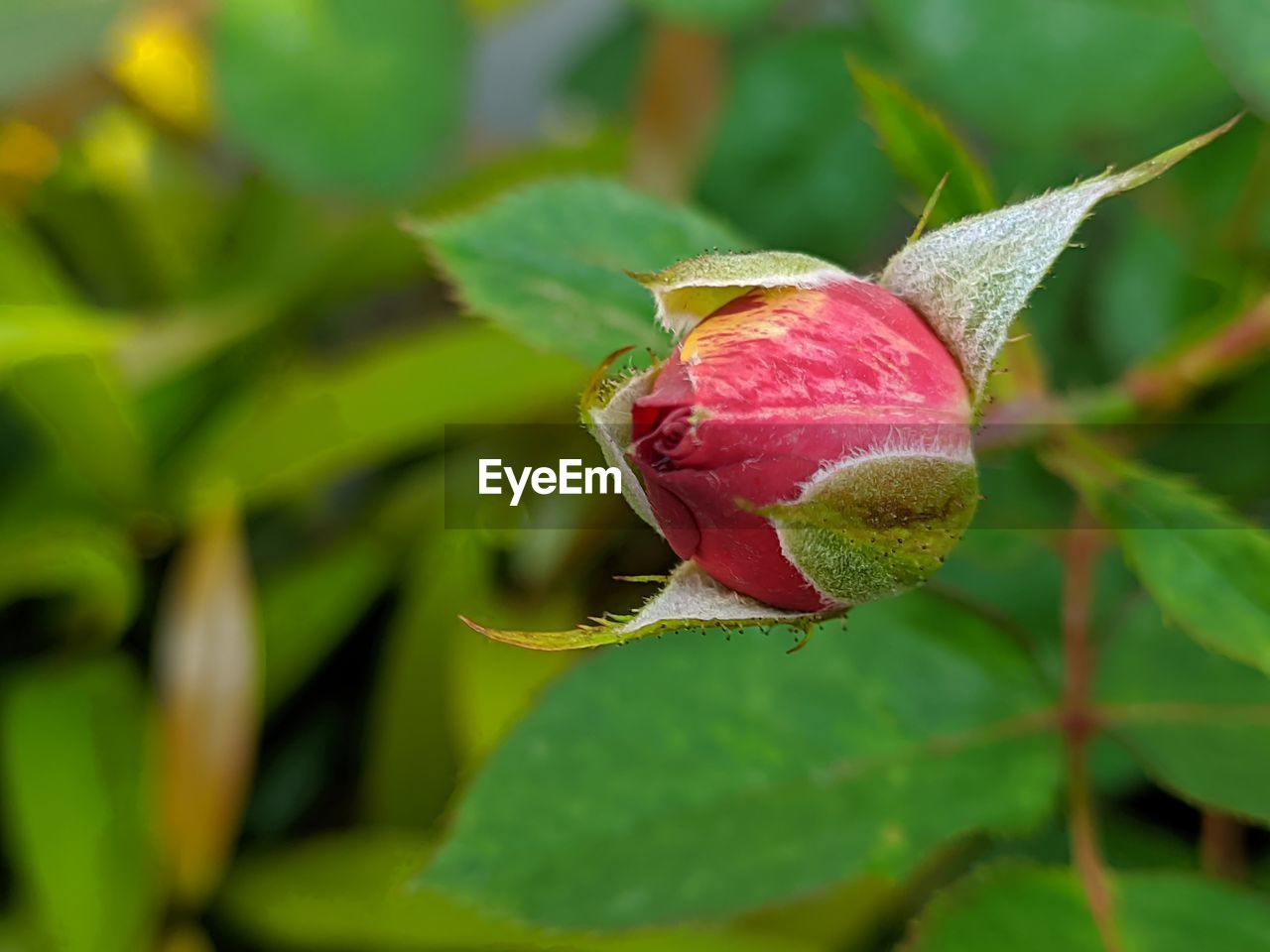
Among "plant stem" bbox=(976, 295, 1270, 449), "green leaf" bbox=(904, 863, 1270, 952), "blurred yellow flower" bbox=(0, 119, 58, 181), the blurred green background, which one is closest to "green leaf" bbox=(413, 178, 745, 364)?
the blurred green background

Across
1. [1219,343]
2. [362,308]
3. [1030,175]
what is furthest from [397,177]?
[1219,343]

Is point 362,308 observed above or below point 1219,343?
below

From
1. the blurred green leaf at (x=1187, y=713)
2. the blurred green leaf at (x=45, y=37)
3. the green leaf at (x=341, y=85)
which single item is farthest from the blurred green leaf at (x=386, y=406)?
the blurred green leaf at (x=1187, y=713)

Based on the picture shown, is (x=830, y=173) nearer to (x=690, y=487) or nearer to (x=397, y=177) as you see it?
(x=397, y=177)

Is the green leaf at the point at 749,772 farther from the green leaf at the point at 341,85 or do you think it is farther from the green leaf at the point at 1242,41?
the green leaf at the point at 341,85

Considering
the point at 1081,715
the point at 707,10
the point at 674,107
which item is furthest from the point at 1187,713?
the point at 674,107

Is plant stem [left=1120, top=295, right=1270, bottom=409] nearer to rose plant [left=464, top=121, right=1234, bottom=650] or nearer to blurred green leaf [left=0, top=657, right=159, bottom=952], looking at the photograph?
rose plant [left=464, top=121, right=1234, bottom=650]

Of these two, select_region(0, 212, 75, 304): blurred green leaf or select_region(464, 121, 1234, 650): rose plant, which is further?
select_region(0, 212, 75, 304): blurred green leaf
